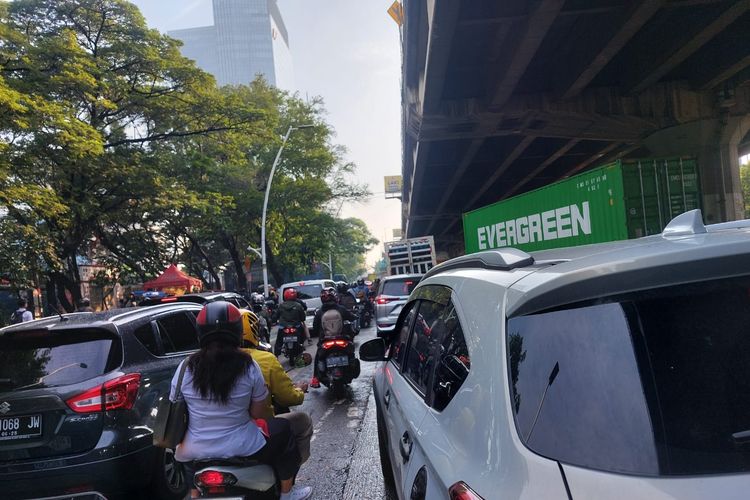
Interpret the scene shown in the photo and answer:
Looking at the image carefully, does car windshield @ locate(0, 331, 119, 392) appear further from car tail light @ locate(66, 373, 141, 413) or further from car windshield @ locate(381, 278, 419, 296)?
car windshield @ locate(381, 278, 419, 296)

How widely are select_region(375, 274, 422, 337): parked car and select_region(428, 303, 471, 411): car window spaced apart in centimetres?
1001

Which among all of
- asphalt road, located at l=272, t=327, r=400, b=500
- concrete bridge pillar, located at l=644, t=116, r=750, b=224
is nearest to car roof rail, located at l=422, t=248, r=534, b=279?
asphalt road, located at l=272, t=327, r=400, b=500

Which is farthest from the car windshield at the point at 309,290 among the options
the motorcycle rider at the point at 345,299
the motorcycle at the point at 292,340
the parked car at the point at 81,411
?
the parked car at the point at 81,411

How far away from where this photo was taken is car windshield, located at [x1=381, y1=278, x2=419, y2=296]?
44.0ft

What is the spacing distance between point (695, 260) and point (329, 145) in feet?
111

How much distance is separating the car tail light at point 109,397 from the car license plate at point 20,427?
24 cm

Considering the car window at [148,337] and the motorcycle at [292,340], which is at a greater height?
the car window at [148,337]

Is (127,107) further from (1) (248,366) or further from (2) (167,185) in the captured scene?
(1) (248,366)

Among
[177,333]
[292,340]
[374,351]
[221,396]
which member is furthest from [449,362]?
[292,340]

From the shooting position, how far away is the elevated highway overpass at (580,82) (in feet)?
37.7

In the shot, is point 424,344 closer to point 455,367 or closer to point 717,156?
point 455,367

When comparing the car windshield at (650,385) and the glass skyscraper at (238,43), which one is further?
the glass skyscraper at (238,43)

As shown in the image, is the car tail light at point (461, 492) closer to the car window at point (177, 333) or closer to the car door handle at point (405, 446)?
the car door handle at point (405, 446)

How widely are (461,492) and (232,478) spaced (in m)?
1.48
